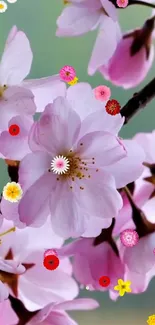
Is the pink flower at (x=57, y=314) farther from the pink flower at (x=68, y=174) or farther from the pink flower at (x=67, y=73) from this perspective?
the pink flower at (x=67, y=73)

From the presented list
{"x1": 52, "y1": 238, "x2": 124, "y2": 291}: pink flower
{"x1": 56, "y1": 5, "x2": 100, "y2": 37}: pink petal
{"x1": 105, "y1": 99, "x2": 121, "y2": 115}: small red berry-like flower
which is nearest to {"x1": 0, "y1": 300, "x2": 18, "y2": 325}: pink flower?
{"x1": 52, "y1": 238, "x2": 124, "y2": 291}: pink flower

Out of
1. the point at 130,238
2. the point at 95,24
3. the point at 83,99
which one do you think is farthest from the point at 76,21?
the point at 130,238

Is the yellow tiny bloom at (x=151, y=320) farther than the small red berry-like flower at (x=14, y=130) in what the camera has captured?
Yes

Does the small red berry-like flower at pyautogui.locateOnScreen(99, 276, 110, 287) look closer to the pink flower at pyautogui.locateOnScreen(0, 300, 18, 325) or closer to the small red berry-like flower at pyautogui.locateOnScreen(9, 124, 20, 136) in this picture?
the pink flower at pyautogui.locateOnScreen(0, 300, 18, 325)

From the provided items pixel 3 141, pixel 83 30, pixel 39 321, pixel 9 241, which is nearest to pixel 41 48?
pixel 83 30

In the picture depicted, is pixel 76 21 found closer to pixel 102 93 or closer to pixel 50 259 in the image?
pixel 102 93

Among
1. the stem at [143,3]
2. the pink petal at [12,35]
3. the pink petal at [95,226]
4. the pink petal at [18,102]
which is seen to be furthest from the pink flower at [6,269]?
the stem at [143,3]

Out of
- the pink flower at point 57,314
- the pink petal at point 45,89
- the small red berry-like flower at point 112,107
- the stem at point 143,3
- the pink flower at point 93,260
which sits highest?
the stem at point 143,3
